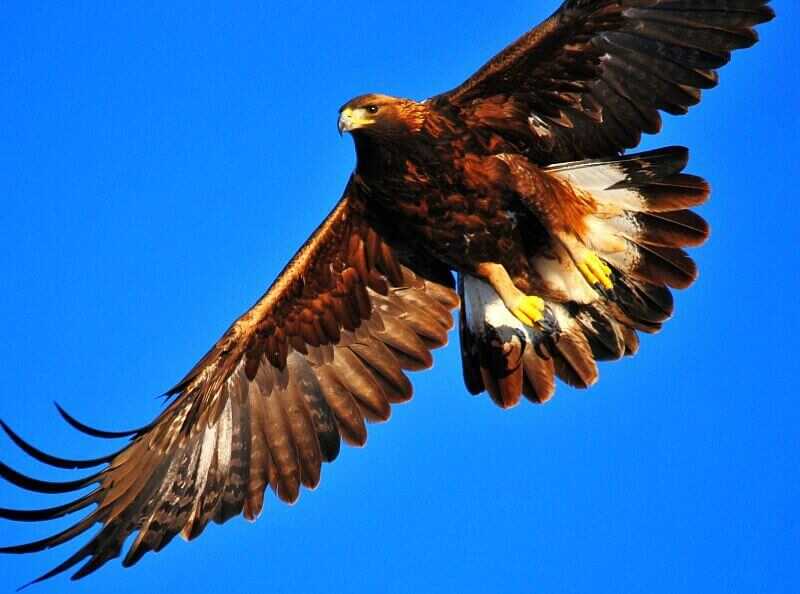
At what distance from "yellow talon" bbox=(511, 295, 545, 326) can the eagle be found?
14mm

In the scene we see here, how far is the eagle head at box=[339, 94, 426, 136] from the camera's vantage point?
10312 millimetres

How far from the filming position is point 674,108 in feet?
34.3

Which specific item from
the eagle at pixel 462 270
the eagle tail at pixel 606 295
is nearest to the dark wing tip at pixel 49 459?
the eagle at pixel 462 270

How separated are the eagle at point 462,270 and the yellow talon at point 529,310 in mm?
14

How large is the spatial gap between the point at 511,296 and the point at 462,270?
17.2 inches

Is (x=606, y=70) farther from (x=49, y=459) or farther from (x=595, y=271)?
(x=49, y=459)

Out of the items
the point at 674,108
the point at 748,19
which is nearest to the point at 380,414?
the point at 674,108

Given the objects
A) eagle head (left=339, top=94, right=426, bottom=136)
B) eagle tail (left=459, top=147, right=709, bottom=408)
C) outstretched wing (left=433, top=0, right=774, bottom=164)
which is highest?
eagle head (left=339, top=94, right=426, bottom=136)

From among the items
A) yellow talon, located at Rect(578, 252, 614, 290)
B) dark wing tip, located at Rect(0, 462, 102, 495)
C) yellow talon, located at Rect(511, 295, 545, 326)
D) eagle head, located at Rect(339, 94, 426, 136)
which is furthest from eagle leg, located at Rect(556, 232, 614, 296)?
dark wing tip, located at Rect(0, 462, 102, 495)

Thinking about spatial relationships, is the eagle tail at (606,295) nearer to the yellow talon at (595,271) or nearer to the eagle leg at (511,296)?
the yellow talon at (595,271)

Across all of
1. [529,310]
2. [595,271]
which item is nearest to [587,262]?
[595,271]

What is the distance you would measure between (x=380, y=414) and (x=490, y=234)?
1.71m

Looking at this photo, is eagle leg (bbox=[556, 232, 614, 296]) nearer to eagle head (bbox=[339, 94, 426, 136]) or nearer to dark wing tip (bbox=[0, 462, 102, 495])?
eagle head (bbox=[339, 94, 426, 136])

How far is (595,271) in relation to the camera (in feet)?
36.2
